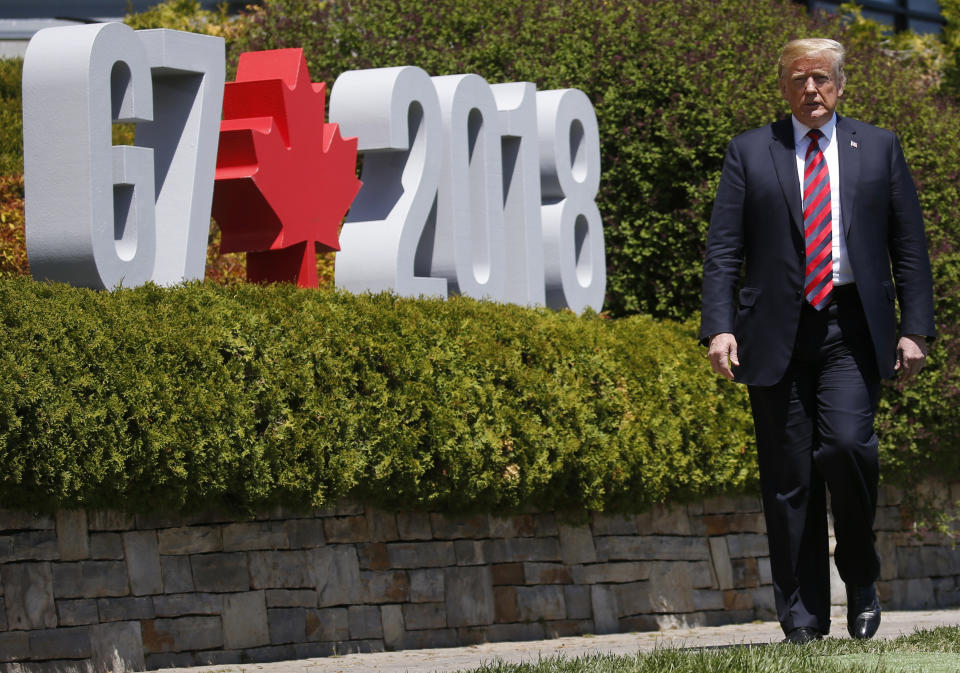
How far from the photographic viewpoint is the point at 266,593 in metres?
6.37

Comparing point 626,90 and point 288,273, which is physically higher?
point 626,90

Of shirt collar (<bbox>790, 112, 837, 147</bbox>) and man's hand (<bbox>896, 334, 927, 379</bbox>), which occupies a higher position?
shirt collar (<bbox>790, 112, 837, 147</bbox>)

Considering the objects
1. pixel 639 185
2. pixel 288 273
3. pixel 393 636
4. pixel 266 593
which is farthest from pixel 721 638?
pixel 639 185

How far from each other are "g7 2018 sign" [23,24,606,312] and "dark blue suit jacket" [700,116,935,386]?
9.02 feet

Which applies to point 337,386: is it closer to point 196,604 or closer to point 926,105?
point 196,604

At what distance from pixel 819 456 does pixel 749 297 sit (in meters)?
0.65

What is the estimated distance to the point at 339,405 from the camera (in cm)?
640

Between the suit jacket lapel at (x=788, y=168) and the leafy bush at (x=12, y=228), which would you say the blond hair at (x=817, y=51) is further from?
the leafy bush at (x=12, y=228)

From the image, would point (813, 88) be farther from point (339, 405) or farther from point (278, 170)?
point (278, 170)

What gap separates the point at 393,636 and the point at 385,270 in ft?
6.96

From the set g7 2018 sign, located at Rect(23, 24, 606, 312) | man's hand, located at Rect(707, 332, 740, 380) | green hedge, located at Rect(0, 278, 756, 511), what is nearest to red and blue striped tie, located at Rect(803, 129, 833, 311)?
man's hand, located at Rect(707, 332, 740, 380)

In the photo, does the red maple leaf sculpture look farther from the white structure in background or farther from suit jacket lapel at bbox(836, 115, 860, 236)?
suit jacket lapel at bbox(836, 115, 860, 236)

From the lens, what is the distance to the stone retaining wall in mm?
5773

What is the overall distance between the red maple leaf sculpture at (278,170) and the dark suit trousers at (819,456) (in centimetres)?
325
